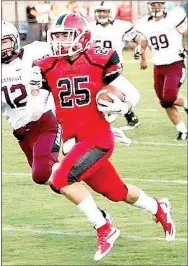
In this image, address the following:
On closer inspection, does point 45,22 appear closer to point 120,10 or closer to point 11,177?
point 120,10

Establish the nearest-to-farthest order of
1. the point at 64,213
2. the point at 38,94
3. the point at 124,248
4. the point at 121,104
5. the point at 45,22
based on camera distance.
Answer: the point at 121,104 < the point at 38,94 < the point at 124,248 < the point at 64,213 < the point at 45,22

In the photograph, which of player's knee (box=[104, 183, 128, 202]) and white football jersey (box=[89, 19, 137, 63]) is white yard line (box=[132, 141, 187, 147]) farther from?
player's knee (box=[104, 183, 128, 202])

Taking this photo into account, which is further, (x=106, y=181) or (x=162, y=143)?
(x=162, y=143)

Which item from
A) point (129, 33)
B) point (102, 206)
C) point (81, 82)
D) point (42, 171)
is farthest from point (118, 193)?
point (129, 33)

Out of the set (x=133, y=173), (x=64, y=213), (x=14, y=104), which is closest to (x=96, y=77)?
(x=14, y=104)

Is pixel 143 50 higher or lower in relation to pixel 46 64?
lower

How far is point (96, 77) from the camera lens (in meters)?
6.04

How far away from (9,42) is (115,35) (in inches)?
194

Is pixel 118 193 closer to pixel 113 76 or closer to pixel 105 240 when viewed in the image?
pixel 105 240

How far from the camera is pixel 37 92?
20.2ft

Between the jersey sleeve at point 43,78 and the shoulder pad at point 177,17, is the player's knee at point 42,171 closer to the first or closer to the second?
the jersey sleeve at point 43,78

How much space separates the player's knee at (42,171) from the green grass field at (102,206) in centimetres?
47

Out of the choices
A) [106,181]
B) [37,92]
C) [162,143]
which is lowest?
[162,143]

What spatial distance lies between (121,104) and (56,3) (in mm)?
15551
